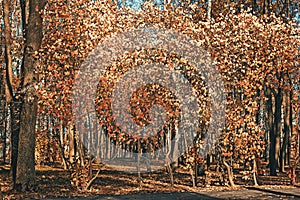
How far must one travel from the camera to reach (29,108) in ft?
51.1

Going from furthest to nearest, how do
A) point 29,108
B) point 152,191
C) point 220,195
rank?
point 152,191 → point 29,108 → point 220,195

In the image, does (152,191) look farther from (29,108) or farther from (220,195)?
(29,108)

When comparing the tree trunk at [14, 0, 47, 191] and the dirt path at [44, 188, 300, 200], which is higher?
the tree trunk at [14, 0, 47, 191]

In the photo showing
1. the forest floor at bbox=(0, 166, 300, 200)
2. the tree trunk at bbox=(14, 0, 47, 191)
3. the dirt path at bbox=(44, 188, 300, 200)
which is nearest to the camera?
the dirt path at bbox=(44, 188, 300, 200)

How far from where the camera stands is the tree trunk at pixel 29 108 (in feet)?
50.5

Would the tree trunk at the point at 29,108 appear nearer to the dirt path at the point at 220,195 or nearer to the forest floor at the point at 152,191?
the forest floor at the point at 152,191

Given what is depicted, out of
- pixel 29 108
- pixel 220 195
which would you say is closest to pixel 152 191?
pixel 220 195

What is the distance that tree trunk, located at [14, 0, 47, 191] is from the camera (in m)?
15.4

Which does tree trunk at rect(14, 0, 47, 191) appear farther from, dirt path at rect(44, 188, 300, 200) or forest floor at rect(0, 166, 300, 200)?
dirt path at rect(44, 188, 300, 200)

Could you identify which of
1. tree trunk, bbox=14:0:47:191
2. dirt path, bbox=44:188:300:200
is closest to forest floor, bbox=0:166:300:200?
dirt path, bbox=44:188:300:200

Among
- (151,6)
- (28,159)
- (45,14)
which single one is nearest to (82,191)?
(28,159)

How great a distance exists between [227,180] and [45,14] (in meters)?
9.46

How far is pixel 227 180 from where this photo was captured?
723 inches

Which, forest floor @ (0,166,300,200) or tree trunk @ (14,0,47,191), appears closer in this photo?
forest floor @ (0,166,300,200)
